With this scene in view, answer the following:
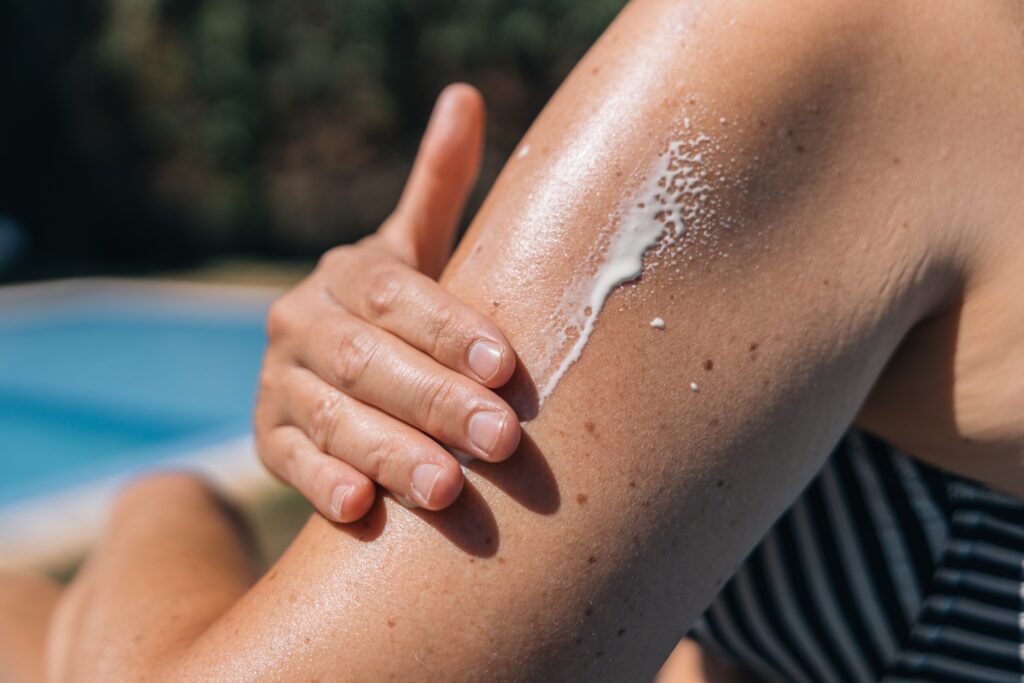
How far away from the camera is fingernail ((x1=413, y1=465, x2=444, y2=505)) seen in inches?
31.9

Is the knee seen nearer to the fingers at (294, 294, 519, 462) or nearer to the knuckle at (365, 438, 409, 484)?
the fingers at (294, 294, 519, 462)

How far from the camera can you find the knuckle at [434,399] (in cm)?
84

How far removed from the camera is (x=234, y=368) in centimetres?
730

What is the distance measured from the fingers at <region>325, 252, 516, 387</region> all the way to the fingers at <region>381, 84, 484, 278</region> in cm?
36

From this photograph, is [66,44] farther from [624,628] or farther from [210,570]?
[624,628]

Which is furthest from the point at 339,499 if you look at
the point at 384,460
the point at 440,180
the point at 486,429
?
the point at 440,180

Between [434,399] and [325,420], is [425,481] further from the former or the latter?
[325,420]

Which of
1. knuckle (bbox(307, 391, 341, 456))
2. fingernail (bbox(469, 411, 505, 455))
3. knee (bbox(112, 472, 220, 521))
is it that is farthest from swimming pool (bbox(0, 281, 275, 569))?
fingernail (bbox(469, 411, 505, 455))

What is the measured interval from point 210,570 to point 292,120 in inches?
329

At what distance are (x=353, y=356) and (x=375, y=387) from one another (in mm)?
61

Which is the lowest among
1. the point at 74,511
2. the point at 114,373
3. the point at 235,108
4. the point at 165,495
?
the point at 114,373

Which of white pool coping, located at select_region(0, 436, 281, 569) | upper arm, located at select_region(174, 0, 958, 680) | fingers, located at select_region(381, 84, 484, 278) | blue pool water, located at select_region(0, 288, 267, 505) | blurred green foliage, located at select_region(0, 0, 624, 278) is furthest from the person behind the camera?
blurred green foliage, located at select_region(0, 0, 624, 278)

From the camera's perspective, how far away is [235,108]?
29.7ft

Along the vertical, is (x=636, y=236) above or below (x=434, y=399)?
above
